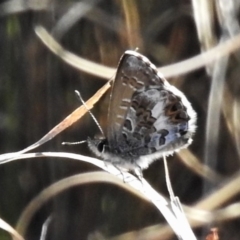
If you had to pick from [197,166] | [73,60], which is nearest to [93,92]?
[73,60]

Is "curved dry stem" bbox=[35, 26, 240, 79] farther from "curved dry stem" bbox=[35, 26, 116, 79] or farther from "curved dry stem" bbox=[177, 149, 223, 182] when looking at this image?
"curved dry stem" bbox=[177, 149, 223, 182]

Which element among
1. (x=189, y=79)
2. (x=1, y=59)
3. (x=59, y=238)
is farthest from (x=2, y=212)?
(x=189, y=79)

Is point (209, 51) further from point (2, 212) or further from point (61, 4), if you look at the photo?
point (2, 212)

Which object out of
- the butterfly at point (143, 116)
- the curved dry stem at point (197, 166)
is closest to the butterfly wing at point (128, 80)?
the butterfly at point (143, 116)

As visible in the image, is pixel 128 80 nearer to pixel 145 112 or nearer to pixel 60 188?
pixel 145 112

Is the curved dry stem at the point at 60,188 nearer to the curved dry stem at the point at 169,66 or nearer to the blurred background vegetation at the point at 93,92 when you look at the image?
the blurred background vegetation at the point at 93,92

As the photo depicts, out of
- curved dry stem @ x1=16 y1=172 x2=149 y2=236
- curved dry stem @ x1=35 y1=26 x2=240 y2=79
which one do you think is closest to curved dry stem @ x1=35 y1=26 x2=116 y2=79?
curved dry stem @ x1=35 y1=26 x2=240 y2=79
